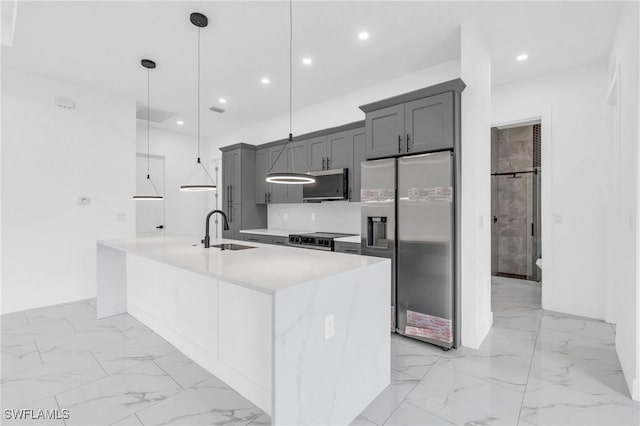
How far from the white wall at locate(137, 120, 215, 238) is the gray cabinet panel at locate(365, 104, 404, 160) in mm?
4665

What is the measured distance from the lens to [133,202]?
477 centimetres

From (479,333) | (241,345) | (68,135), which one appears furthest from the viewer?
(68,135)

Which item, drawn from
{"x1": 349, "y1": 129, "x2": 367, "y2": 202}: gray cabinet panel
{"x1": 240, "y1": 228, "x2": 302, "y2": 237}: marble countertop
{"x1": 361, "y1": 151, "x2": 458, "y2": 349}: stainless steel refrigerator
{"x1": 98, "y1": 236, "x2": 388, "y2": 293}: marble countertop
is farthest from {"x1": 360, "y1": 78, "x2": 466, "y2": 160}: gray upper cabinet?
{"x1": 240, "y1": 228, "x2": 302, "y2": 237}: marble countertop

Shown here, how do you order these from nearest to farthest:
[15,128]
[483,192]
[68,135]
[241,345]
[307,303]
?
[307,303] → [241,345] → [483,192] → [15,128] → [68,135]

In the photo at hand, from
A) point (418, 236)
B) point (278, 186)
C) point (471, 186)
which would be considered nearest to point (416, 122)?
point (471, 186)

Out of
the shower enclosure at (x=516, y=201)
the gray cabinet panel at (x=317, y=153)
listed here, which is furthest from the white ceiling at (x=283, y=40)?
the shower enclosure at (x=516, y=201)

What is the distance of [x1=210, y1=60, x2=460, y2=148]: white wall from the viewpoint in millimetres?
3672

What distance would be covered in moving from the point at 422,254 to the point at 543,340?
1378mm

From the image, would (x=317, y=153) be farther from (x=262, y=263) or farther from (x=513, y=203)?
(x=513, y=203)

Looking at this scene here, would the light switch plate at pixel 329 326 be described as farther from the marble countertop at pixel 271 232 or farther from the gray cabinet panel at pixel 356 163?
the marble countertop at pixel 271 232

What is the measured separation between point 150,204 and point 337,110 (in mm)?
3998

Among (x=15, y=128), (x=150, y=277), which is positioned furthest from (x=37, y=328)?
(x=15, y=128)

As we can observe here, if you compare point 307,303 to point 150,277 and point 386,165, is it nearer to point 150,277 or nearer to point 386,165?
point 386,165

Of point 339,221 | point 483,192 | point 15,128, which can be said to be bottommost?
point 339,221
